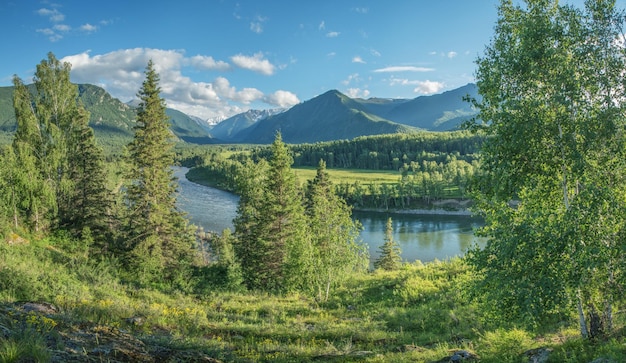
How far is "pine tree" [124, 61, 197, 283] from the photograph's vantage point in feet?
90.9

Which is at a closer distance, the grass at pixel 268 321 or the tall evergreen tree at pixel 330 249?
the grass at pixel 268 321

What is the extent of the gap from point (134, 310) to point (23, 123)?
27.4 m

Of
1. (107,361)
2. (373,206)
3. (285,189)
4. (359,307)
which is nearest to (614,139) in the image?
(107,361)

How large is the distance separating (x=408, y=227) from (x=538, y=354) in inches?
3293

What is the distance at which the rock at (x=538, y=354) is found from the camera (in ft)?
32.1

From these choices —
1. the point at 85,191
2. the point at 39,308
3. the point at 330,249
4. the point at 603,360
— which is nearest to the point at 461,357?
the point at 603,360

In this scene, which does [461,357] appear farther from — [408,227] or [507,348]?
[408,227]

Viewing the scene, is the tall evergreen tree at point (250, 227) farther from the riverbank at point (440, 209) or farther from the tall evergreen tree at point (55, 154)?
the riverbank at point (440, 209)

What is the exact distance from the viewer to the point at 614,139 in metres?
10.2

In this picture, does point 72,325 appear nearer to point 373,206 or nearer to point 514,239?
point 514,239

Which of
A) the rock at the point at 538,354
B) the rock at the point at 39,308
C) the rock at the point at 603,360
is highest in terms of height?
the rock at the point at 39,308

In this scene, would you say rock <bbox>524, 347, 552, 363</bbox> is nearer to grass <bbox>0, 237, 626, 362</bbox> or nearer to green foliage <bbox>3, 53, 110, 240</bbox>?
grass <bbox>0, 237, 626, 362</bbox>

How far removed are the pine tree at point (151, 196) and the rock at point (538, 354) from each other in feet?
79.9

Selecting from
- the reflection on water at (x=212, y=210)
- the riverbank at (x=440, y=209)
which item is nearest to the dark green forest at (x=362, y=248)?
the reflection on water at (x=212, y=210)
